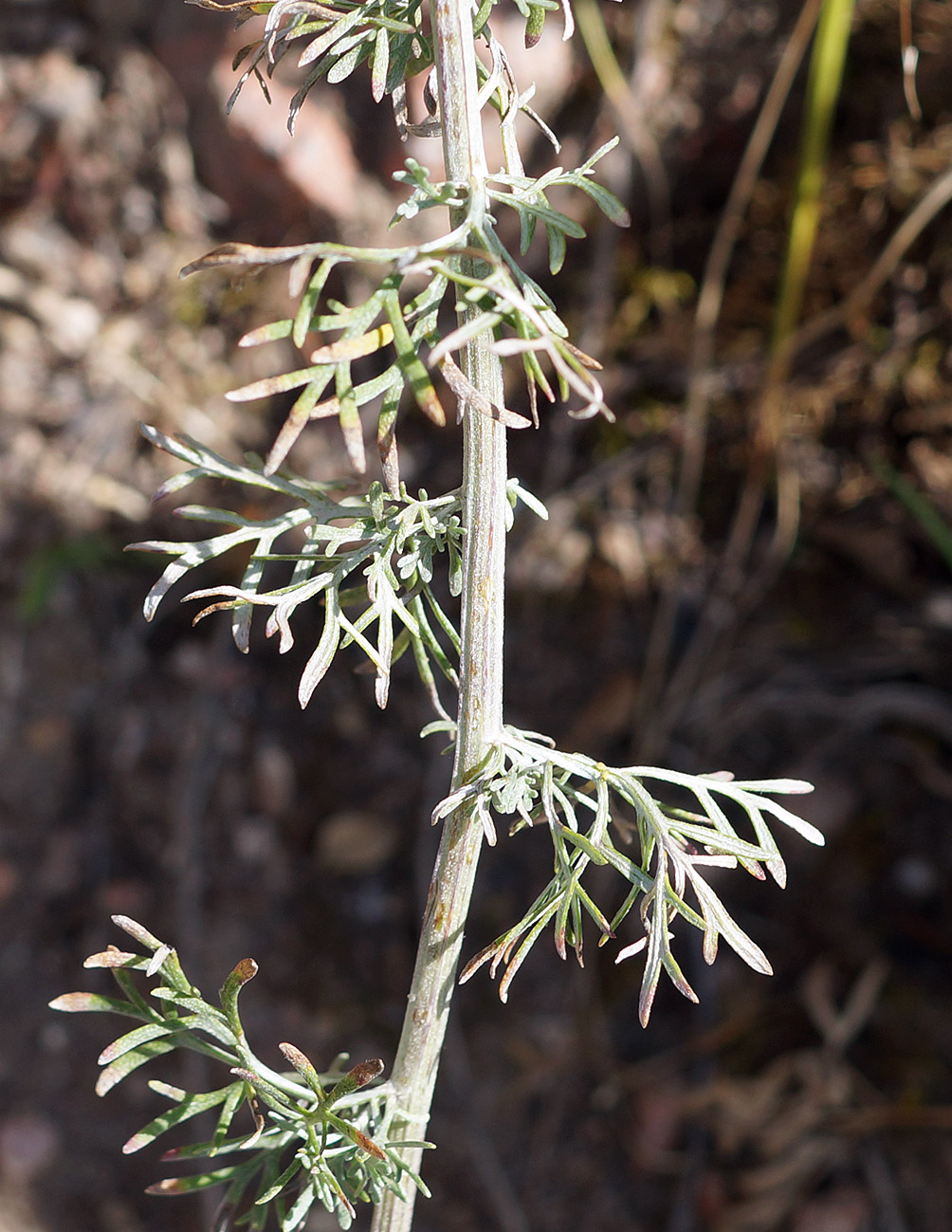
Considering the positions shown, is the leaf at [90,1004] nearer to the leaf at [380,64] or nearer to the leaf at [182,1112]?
the leaf at [182,1112]

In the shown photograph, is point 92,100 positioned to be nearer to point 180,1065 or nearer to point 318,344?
point 318,344

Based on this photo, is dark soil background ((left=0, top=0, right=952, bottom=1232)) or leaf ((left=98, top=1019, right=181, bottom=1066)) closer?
leaf ((left=98, top=1019, right=181, bottom=1066))

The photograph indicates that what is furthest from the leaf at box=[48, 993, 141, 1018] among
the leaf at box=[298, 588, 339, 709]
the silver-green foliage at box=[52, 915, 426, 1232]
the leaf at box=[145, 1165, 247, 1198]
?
the leaf at box=[298, 588, 339, 709]

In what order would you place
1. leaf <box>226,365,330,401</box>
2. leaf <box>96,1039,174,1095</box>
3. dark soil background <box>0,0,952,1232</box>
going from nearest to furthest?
leaf <box>226,365,330,401</box>, leaf <box>96,1039,174,1095</box>, dark soil background <box>0,0,952,1232</box>

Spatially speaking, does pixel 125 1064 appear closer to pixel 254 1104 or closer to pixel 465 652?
pixel 254 1104

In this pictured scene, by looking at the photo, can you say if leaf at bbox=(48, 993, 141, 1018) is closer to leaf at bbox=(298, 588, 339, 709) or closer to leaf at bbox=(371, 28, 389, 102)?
leaf at bbox=(298, 588, 339, 709)

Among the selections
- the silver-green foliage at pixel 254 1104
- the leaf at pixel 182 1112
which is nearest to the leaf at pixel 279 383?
the silver-green foliage at pixel 254 1104
